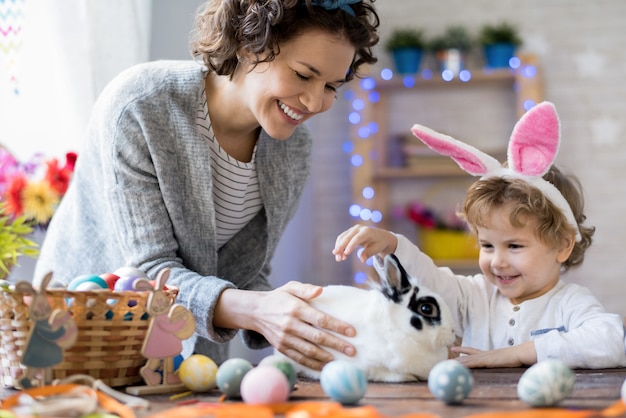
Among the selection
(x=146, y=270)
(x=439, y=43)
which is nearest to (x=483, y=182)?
(x=146, y=270)

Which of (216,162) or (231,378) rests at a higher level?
(216,162)

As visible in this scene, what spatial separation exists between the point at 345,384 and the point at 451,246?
3.37 meters

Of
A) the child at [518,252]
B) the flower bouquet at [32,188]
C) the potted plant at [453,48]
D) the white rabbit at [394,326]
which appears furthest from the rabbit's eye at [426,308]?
the potted plant at [453,48]

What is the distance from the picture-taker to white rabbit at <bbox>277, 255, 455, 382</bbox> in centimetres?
117

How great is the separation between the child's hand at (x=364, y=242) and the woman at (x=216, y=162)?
0.37ft

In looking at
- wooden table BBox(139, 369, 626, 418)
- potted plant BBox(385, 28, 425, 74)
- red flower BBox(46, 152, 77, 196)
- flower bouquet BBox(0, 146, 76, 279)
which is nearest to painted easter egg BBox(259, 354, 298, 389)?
wooden table BBox(139, 369, 626, 418)

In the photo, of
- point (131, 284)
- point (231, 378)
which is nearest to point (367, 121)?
point (131, 284)

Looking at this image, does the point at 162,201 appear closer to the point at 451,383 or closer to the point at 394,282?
the point at 394,282

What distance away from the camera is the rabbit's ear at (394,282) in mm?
1206

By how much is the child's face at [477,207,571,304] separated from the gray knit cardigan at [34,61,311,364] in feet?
1.54

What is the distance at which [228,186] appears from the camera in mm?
1650

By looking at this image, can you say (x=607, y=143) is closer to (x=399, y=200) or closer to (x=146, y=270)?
(x=399, y=200)

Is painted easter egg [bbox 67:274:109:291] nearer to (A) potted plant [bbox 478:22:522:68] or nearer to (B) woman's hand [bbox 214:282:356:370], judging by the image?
(B) woman's hand [bbox 214:282:356:370]

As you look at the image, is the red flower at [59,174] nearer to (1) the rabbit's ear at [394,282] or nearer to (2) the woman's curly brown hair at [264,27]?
(2) the woman's curly brown hair at [264,27]
